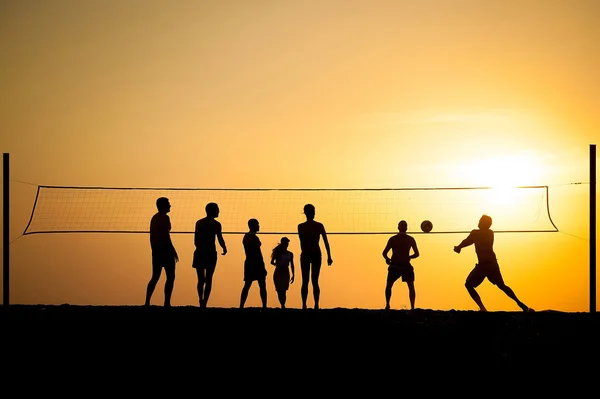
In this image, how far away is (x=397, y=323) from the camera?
11492 millimetres

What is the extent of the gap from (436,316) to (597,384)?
13.9 ft

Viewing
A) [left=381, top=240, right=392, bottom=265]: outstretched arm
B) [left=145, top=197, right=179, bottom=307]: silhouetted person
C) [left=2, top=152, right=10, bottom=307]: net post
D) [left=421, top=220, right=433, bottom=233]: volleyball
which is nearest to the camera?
[left=145, top=197, right=179, bottom=307]: silhouetted person

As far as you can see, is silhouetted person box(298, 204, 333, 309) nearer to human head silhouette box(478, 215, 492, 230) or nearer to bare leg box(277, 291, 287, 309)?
bare leg box(277, 291, 287, 309)

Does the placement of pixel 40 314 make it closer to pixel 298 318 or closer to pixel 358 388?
pixel 298 318

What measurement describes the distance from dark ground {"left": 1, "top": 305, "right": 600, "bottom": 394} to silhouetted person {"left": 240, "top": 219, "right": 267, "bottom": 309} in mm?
1590

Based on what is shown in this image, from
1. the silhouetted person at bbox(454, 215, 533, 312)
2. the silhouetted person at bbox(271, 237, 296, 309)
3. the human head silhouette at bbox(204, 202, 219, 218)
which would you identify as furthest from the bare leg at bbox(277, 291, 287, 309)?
the silhouetted person at bbox(454, 215, 533, 312)

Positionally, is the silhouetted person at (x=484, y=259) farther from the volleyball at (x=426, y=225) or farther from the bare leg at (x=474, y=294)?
the volleyball at (x=426, y=225)

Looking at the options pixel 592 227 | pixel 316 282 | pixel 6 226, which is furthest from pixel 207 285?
pixel 592 227

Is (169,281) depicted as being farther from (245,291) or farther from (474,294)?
(474,294)

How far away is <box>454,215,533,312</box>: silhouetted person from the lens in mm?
14062

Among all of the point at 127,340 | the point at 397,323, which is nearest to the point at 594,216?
the point at 397,323

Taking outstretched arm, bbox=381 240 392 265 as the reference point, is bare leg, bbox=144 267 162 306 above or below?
below

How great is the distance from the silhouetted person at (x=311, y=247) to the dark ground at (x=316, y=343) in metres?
1.25

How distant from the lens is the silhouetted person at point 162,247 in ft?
44.0
